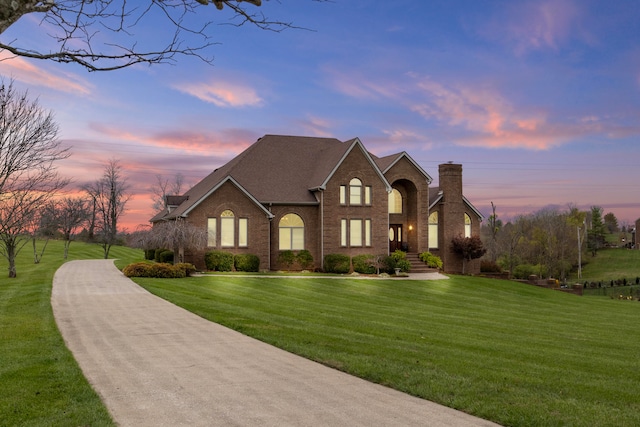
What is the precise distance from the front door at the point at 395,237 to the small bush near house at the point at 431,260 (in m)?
2.33

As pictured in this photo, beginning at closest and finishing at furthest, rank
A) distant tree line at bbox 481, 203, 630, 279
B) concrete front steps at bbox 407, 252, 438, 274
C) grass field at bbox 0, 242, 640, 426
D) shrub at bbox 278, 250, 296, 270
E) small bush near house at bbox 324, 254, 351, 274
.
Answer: grass field at bbox 0, 242, 640, 426 → small bush near house at bbox 324, 254, 351, 274 → shrub at bbox 278, 250, 296, 270 → concrete front steps at bbox 407, 252, 438, 274 → distant tree line at bbox 481, 203, 630, 279

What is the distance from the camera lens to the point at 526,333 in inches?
656

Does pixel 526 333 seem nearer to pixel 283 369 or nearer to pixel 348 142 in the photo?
pixel 283 369

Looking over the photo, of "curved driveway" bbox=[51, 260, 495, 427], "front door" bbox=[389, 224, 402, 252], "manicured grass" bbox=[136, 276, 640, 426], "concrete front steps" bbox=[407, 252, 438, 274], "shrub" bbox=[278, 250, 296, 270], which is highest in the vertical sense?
"front door" bbox=[389, 224, 402, 252]

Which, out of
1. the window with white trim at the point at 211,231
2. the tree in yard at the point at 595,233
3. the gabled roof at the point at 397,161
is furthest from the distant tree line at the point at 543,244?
the window with white trim at the point at 211,231

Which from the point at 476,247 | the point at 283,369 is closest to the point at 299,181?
the point at 476,247

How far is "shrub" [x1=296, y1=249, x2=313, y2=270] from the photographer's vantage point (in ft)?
125

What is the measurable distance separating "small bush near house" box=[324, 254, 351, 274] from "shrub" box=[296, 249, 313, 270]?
1.13 m

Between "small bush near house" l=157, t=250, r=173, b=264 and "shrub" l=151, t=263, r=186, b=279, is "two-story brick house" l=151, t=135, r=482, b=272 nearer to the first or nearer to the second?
"small bush near house" l=157, t=250, r=173, b=264

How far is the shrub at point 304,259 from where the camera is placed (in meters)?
38.0

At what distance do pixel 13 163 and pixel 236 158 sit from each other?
24676mm

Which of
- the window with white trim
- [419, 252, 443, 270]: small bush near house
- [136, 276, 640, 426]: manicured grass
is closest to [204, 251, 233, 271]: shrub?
the window with white trim

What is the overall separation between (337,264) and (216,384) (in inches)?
1138

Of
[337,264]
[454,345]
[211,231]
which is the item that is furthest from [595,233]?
[454,345]
